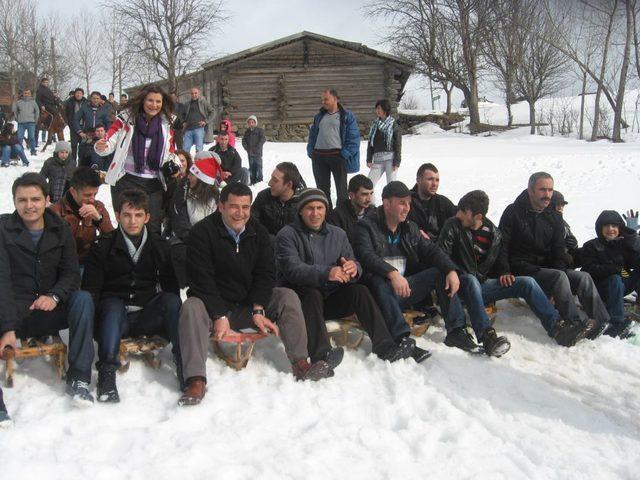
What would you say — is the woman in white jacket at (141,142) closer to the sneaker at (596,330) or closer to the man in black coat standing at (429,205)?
the man in black coat standing at (429,205)

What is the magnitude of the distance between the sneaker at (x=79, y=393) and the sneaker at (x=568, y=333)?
145 inches

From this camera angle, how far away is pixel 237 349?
420 cm

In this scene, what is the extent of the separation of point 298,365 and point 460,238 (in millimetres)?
1957

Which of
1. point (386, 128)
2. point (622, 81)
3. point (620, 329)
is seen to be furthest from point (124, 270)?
point (622, 81)

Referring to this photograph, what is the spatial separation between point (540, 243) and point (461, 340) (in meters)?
1.49

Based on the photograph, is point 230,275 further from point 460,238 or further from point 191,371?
point 460,238

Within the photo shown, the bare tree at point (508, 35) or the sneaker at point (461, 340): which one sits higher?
the bare tree at point (508, 35)

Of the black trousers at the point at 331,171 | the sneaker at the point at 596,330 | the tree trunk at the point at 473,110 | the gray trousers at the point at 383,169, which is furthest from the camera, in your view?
the tree trunk at the point at 473,110

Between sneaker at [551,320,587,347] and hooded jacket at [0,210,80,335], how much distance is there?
382 cm

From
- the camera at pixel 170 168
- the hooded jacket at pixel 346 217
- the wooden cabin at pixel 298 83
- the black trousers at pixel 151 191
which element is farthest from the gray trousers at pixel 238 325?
the wooden cabin at pixel 298 83

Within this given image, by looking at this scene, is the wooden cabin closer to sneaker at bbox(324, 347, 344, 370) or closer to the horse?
the horse

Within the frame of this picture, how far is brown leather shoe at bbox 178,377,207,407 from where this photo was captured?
365 centimetres

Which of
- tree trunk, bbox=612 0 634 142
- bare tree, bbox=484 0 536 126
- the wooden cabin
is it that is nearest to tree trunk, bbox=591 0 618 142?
tree trunk, bbox=612 0 634 142

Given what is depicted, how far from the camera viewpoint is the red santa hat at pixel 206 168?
18.4 feet
